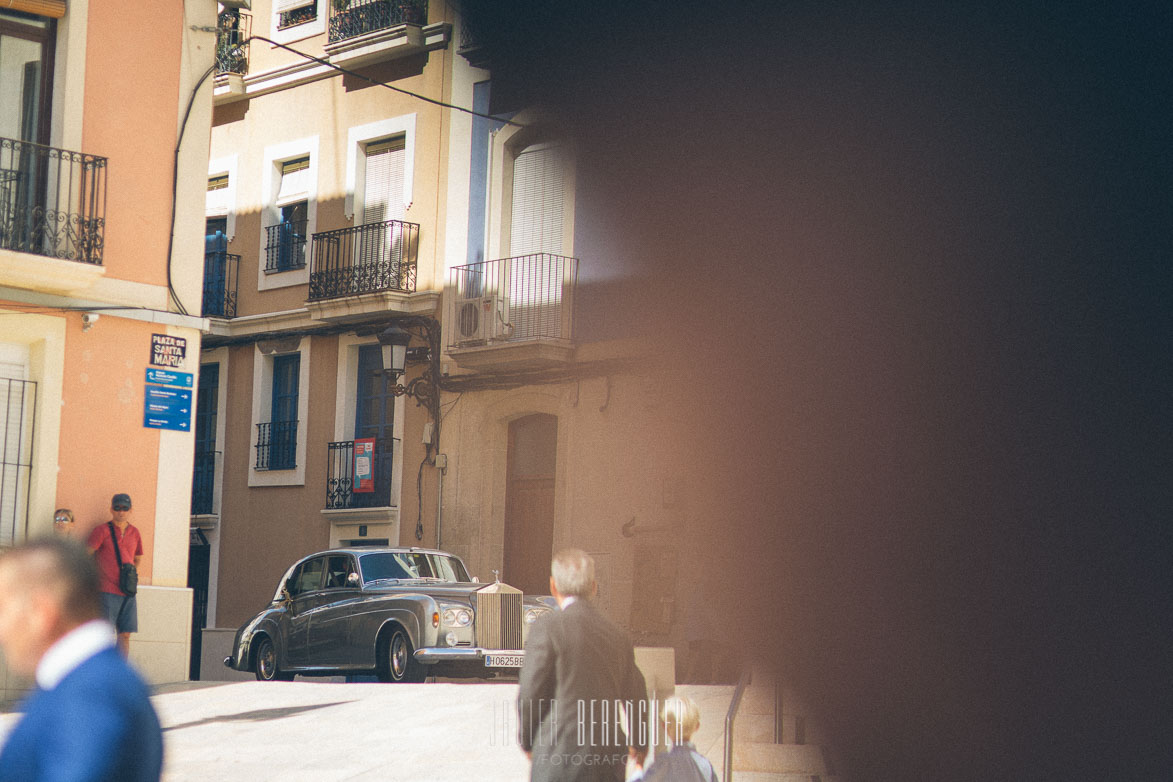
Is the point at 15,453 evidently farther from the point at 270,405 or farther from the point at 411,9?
the point at 270,405

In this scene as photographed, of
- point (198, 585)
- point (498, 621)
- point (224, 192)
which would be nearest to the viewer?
point (498, 621)

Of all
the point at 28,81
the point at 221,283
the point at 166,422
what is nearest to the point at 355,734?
the point at 166,422

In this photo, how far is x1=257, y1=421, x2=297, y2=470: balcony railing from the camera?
1875 centimetres

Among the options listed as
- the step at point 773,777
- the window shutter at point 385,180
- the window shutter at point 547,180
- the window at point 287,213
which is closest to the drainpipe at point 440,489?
the window shutter at point 385,180

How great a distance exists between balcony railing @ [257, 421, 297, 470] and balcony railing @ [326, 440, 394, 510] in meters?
0.78

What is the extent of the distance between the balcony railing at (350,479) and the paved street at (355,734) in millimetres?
8233

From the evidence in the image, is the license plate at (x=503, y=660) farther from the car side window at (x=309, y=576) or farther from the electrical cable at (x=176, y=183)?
the electrical cable at (x=176, y=183)

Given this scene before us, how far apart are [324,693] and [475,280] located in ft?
23.6

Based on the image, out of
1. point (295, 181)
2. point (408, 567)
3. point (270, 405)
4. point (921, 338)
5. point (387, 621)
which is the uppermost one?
point (295, 181)

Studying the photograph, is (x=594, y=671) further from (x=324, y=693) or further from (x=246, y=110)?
(x=246, y=110)

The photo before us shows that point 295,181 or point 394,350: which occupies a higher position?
point 295,181

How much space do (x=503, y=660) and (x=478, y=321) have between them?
20.2 ft

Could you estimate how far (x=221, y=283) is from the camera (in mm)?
19859

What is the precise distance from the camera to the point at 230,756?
23.6ft
